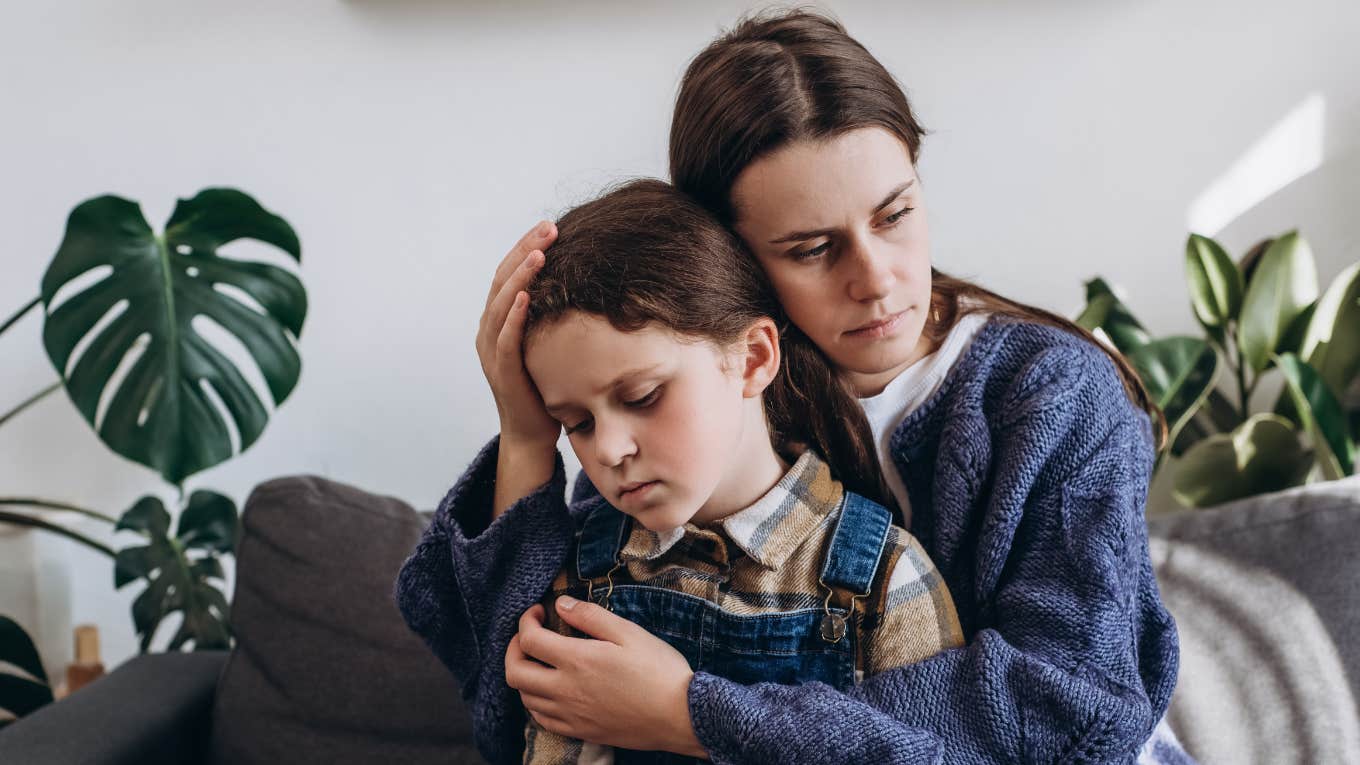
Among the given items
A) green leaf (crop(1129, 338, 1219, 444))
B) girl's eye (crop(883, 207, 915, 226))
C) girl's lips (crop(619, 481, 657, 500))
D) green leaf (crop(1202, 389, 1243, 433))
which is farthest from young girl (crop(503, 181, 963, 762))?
green leaf (crop(1202, 389, 1243, 433))

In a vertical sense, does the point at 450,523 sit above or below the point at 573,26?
below

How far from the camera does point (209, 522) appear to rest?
179 centimetres

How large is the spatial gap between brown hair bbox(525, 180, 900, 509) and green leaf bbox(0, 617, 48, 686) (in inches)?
47.0

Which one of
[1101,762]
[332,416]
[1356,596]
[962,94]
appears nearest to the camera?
[1101,762]

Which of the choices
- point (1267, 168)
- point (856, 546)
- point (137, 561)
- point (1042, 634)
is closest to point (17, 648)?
point (137, 561)

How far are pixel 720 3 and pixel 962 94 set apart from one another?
42 cm

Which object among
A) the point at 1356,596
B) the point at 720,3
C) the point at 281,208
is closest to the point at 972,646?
the point at 1356,596

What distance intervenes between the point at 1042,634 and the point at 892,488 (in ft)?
0.76

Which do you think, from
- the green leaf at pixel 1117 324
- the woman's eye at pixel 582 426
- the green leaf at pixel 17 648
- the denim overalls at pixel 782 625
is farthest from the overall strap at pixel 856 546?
the green leaf at pixel 17 648

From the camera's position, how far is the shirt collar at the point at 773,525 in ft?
3.03

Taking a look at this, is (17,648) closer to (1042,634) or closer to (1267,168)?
(1042,634)

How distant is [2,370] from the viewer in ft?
6.48

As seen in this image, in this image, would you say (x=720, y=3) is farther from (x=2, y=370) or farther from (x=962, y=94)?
(x=2, y=370)

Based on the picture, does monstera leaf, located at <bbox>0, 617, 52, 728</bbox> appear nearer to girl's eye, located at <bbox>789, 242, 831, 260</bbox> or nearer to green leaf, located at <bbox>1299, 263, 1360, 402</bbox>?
girl's eye, located at <bbox>789, 242, 831, 260</bbox>
